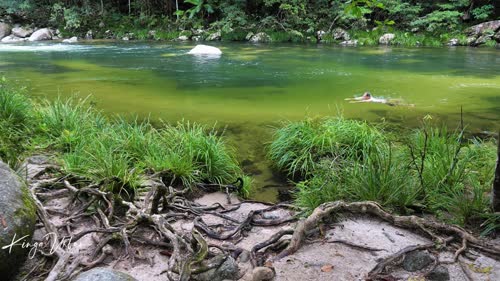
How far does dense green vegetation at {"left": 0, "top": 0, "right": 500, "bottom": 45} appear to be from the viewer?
67.3ft

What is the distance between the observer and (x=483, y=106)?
749cm

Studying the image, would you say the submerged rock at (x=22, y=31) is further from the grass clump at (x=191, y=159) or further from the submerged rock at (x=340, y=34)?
the grass clump at (x=191, y=159)

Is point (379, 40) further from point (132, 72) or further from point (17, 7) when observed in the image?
point (17, 7)

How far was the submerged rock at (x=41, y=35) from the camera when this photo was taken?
22.8m

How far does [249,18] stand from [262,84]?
15.4 meters

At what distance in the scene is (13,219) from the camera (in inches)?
85.7

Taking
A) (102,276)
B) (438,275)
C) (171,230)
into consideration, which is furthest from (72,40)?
(438,275)

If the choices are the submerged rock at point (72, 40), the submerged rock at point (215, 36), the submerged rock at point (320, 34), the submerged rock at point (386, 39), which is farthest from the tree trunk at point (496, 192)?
the submerged rock at point (72, 40)

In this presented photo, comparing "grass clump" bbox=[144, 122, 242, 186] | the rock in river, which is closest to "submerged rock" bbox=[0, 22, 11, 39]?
"grass clump" bbox=[144, 122, 242, 186]

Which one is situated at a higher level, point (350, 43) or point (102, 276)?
point (350, 43)

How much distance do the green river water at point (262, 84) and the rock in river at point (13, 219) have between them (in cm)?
219

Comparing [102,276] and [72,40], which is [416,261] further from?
[72,40]

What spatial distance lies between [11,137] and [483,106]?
7200 mm

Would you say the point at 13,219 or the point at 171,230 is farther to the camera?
the point at 171,230
